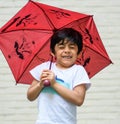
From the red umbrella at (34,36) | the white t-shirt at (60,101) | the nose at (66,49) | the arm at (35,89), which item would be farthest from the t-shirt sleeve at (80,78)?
the red umbrella at (34,36)

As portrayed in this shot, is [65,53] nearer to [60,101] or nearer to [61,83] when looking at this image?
[61,83]

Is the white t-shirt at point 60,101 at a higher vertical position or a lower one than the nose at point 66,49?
lower

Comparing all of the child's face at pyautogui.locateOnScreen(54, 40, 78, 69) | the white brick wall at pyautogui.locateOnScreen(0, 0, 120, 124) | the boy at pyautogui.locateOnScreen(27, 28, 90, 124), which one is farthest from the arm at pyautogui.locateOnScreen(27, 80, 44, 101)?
the white brick wall at pyautogui.locateOnScreen(0, 0, 120, 124)

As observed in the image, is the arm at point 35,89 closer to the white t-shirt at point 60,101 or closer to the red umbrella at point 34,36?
the white t-shirt at point 60,101

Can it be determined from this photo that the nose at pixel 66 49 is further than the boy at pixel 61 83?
Yes

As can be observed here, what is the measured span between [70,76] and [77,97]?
0.18 m

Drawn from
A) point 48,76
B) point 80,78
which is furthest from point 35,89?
point 80,78

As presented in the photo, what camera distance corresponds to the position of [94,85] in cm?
645

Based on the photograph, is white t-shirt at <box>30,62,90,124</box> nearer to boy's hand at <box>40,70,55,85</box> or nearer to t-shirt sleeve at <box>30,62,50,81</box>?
t-shirt sleeve at <box>30,62,50,81</box>

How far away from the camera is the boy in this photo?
348cm

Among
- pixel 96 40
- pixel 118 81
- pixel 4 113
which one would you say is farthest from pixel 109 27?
pixel 96 40

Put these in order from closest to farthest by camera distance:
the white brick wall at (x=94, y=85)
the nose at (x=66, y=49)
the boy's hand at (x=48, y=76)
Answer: the boy's hand at (x=48, y=76) → the nose at (x=66, y=49) → the white brick wall at (x=94, y=85)

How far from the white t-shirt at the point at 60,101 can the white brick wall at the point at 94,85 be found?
2.83m

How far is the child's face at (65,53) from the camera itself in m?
3.62
